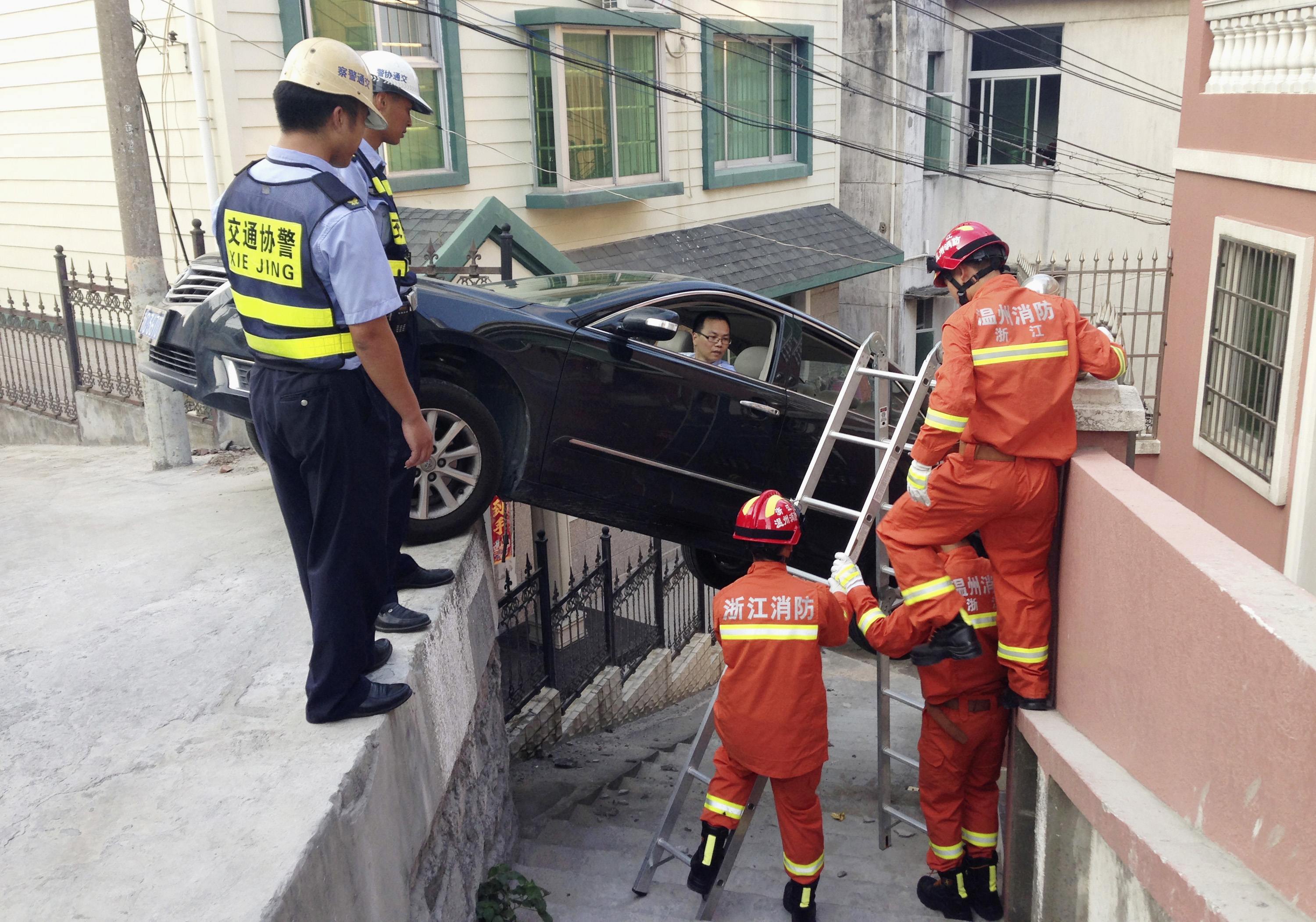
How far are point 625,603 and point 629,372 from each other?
4546mm

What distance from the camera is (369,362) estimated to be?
2.99 metres

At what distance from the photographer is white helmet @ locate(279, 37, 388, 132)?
2908mm

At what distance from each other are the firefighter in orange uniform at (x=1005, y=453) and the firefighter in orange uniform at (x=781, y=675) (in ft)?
1.40

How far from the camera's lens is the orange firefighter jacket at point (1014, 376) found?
412 centimetres

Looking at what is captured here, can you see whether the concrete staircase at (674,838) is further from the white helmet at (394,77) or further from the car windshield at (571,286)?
the white helmet at (394,77)

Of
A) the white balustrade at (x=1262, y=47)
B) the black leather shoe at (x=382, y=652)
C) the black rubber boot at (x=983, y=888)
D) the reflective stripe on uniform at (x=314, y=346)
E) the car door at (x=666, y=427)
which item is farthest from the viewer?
the white balustrade at (x=1262, y=47)

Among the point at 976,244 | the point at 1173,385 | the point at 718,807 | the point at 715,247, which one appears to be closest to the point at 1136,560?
the point at 976,244

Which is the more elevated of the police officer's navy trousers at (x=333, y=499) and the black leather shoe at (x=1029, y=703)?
the police officer's navy trousers at (x=333, y=499)

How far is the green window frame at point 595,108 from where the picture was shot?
1038 cm

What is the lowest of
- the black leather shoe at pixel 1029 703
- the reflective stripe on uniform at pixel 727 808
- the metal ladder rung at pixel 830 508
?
the reflective stripe on uniform at pixel 727 808

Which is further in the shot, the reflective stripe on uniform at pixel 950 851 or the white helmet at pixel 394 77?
the reflective stripe on uniform at pixel 950 851

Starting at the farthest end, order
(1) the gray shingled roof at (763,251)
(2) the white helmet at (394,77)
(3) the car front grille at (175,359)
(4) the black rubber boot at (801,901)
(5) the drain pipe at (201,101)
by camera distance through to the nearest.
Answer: (1) the gray shingled roof at (763,251) < (5) the drain pipe at (201,101) < (3) the car front grille at (175,359) < (4) the black rubber boot at (801,901) < (2) the white helmet at (394,77)

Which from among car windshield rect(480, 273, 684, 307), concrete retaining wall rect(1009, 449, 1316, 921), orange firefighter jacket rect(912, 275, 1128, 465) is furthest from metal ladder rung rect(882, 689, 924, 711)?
car windshield rect(480, 273, 684, 307)

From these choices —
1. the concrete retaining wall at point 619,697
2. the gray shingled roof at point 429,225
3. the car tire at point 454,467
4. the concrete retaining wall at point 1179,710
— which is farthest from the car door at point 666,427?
the gray shingled roof at point 429,225
